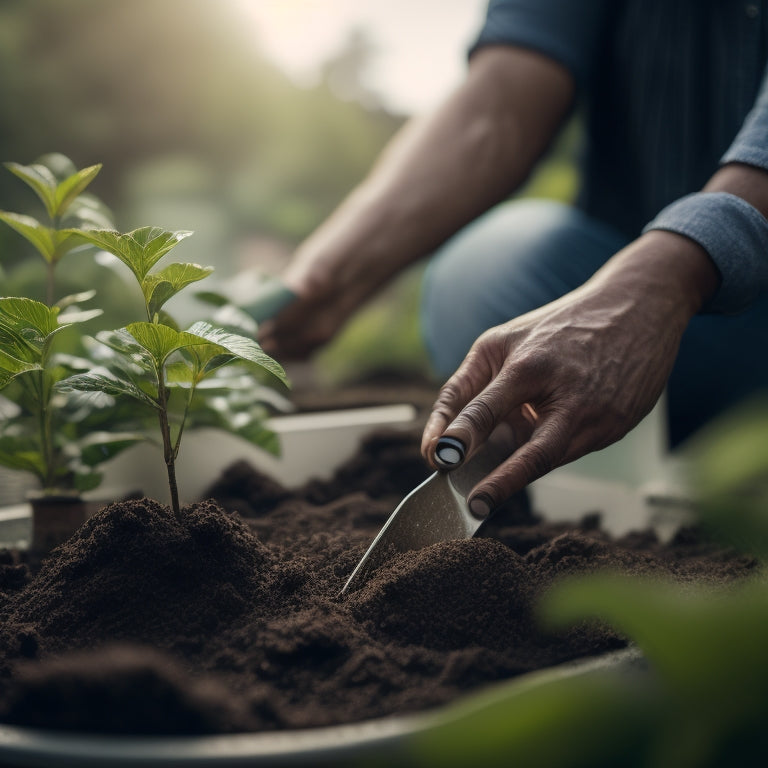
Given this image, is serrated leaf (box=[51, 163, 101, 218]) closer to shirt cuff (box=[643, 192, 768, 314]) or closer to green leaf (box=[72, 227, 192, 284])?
green leaf (box=[72, 227, 192, 284])

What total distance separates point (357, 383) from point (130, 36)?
1.87m

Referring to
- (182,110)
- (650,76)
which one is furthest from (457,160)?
(182,110)

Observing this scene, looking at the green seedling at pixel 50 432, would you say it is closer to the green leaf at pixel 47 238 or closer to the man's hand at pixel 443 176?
the green leaf at pixel 47 238

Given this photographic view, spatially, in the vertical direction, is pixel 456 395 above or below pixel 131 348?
below

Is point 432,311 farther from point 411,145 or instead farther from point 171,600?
point 171,600

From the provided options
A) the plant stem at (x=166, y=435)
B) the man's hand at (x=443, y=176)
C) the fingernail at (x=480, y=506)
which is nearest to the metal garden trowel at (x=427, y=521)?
the fingernail at (x=480, y=506)

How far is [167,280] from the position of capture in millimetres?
697

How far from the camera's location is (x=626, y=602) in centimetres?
31

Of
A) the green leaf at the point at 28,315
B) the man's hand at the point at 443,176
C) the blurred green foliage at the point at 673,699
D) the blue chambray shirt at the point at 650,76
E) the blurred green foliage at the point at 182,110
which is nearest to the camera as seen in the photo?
the blurred green foliage at the point at 673,699

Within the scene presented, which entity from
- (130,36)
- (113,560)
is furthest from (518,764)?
(130,36)

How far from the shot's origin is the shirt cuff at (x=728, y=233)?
89 centimetres

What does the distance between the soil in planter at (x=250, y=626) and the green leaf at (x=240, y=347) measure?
0.20 meters

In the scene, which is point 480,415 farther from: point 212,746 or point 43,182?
point 43,182

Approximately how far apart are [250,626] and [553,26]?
1.43 metres
